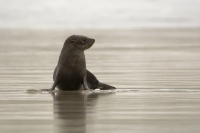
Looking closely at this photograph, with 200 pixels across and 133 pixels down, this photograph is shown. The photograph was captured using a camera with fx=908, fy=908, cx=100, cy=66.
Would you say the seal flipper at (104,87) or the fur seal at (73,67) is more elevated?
the fur seal at (73,67)

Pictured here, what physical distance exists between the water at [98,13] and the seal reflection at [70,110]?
23973 mm

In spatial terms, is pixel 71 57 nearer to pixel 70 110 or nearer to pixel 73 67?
pixel 73 67

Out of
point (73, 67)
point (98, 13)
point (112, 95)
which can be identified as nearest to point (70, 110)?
point (112, 95)

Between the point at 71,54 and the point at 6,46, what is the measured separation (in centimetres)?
1060

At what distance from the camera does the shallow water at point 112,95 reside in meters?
7.43

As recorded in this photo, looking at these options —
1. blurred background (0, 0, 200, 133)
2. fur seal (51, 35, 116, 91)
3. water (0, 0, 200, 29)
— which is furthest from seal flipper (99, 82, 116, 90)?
water (0, 0, 200, 29)

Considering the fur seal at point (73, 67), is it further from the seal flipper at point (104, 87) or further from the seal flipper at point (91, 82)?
the seal flipper at point (91, 82)

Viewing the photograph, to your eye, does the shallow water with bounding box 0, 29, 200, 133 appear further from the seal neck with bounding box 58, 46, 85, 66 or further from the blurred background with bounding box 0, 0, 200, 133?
the seal neck with bounding box 58, 46, 85, 66

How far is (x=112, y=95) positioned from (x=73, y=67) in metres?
0.90

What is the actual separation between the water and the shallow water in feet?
54.6

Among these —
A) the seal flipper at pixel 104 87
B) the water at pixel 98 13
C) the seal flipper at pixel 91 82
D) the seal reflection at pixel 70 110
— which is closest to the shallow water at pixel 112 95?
the seal reflection at pixel 70 110

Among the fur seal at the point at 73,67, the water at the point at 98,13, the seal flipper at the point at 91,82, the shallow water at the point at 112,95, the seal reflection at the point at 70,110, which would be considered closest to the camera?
the seal reflection at the point at 70,110

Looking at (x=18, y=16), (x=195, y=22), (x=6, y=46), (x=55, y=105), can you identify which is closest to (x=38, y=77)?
(x=55, y=105)

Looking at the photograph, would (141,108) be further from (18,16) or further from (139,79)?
(18,16)
